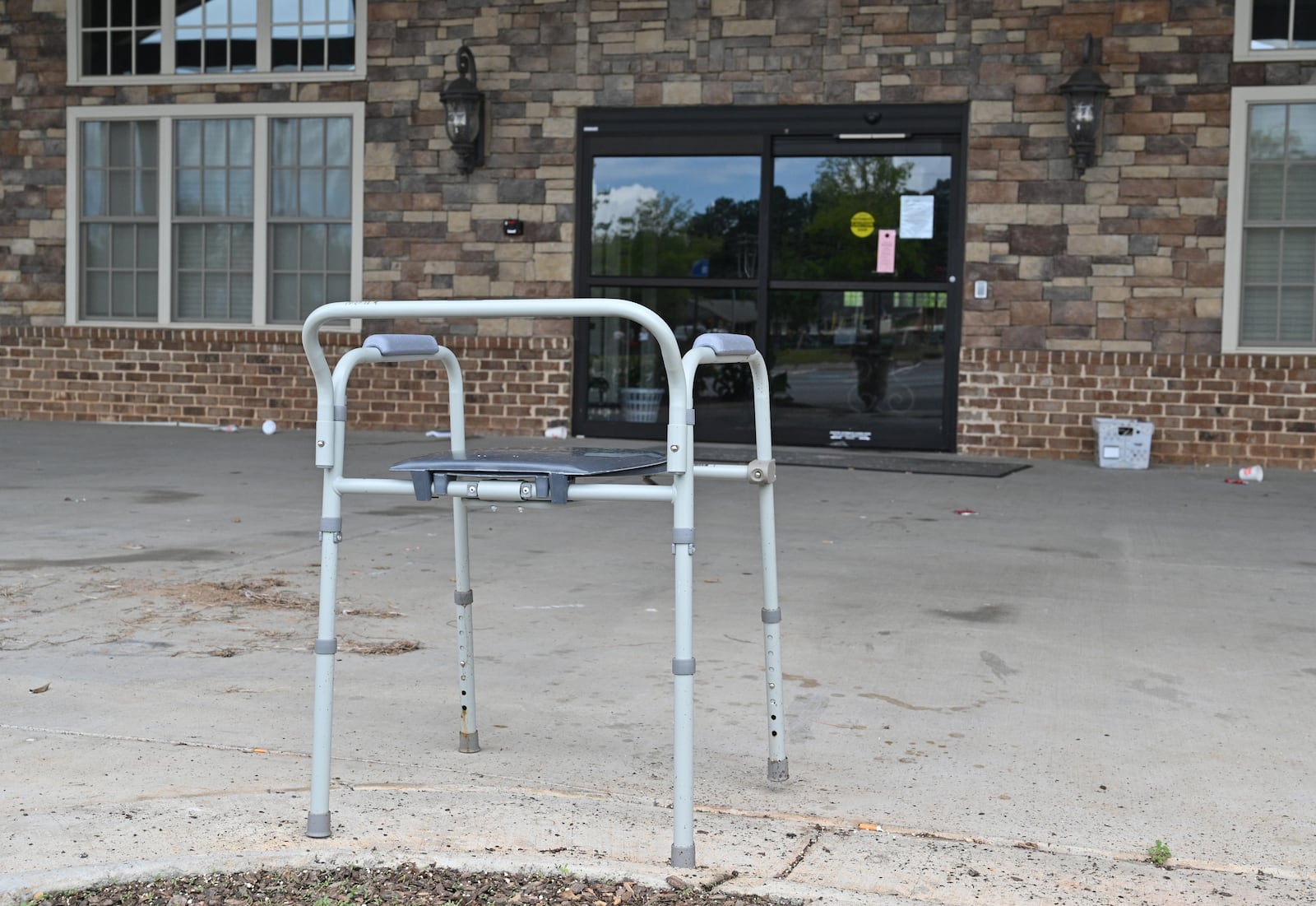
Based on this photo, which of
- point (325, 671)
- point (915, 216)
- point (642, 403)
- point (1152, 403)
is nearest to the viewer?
point (325, 671)

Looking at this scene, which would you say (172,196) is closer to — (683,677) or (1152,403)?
(1152,403)

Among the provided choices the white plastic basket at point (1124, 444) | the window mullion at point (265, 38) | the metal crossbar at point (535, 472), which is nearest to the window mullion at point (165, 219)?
the window mullion at point (265, 38)

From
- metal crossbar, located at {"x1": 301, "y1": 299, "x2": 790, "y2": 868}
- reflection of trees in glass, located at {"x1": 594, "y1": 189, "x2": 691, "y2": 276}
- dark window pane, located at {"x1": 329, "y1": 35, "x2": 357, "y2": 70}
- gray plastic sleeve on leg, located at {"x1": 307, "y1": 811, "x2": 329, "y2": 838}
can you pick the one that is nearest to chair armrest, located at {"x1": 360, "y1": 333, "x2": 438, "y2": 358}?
metal crossbar, located at {"x1": 301, "y1": 299, "x2": 790, "y2": 868}

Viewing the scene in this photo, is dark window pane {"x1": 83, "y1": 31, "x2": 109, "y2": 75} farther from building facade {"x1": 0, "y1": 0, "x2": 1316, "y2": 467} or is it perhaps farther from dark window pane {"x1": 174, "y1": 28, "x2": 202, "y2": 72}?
dark window pane {"x1": 174, "y1": 28, "x2": 202, "y2": 72}

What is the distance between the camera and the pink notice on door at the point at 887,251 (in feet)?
42.4

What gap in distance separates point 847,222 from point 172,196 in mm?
6626

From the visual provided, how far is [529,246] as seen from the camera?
13656mm

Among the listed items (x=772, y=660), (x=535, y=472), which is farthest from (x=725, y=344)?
(x=772, y=660)

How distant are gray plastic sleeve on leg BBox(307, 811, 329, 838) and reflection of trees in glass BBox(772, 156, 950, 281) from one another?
10.4 m

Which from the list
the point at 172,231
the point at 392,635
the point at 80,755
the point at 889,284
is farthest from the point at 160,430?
the point at 80,755

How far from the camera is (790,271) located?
13172 mm

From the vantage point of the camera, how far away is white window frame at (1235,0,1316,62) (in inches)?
473

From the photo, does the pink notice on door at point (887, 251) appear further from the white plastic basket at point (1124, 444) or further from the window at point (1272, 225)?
the window at point (1272, 225)

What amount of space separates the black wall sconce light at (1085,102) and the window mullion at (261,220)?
7401 mm
